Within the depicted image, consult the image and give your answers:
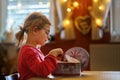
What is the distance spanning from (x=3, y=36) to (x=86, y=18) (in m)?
1.35

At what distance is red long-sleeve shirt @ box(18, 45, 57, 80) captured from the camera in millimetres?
1078

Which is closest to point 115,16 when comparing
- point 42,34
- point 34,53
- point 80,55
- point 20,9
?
point 20,9

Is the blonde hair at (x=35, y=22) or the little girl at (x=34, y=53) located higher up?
the blonde hair at (x=35, y=22)

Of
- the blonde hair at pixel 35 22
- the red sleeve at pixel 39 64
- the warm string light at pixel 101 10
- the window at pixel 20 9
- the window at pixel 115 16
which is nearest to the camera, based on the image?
the red sleeve at pixel 39 64

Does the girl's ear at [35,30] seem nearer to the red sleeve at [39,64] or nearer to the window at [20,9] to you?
the red sleeve at [39,64]

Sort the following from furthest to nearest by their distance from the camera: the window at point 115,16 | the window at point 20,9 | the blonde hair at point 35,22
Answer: the window at point 20,9, the window at point 115,16, the blonde hair at point 35,22

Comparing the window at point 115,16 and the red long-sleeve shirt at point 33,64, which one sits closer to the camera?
the red long-sleeve shirt at point 33,64

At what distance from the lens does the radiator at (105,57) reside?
3.70m

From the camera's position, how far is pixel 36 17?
1.21 m

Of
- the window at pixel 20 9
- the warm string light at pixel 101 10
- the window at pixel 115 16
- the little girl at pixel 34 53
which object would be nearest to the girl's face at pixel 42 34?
the little girl at pixel 34 53

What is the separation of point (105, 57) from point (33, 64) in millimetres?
2813

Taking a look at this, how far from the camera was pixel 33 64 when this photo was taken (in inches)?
42.4

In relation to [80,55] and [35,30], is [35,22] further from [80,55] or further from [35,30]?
[80,55]

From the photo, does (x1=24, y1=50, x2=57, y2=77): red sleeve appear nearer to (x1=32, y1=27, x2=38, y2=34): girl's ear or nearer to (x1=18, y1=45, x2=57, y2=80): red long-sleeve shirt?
(x1=18, y1=45, x2=57, y2=80): red long-sleeve shirt
